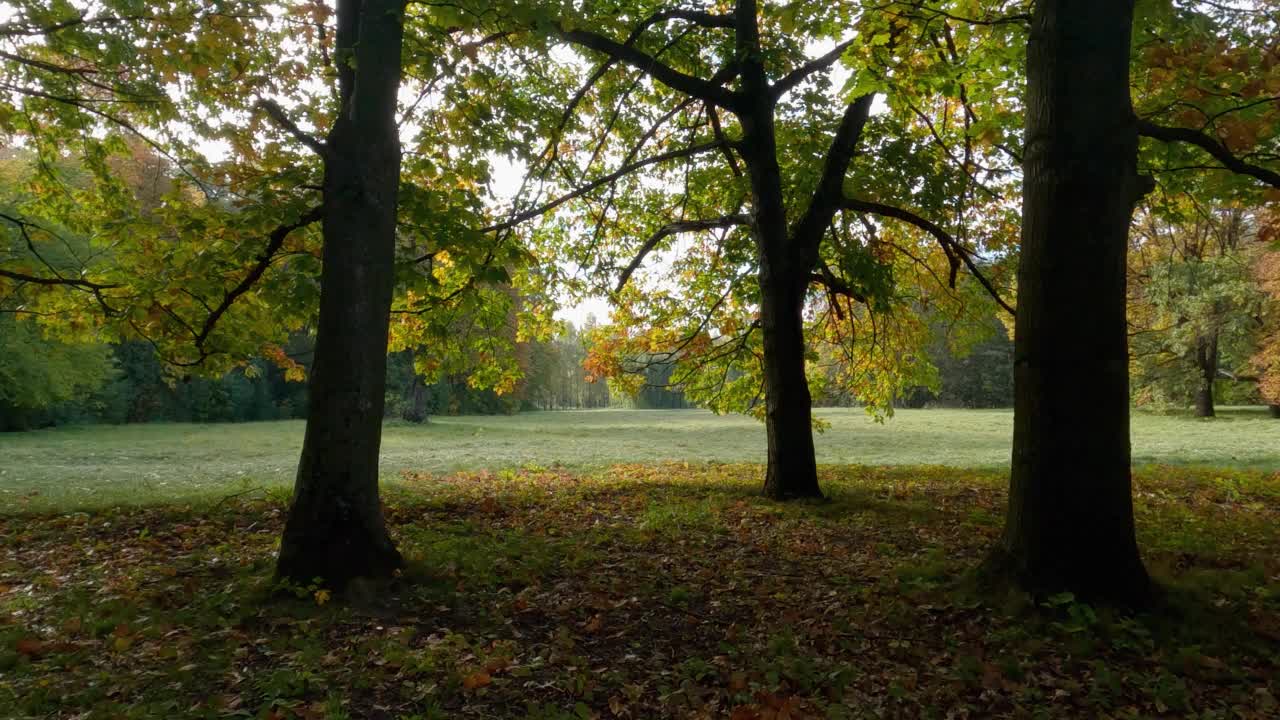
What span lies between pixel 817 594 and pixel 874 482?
757 cm

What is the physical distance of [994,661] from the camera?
4.36 metres

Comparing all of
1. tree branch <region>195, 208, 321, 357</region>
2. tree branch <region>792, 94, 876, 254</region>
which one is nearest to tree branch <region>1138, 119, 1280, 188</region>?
tree branch <region>792, 94, 876, 254</region>

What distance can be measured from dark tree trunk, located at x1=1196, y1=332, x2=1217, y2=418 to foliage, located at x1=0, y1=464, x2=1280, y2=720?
3903 centimetres

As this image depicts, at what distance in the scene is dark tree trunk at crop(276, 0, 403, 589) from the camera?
588 cm

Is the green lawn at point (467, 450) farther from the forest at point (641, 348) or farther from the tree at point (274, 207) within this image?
the tree at point (274, 207)

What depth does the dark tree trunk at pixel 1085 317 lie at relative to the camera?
4.85 meters

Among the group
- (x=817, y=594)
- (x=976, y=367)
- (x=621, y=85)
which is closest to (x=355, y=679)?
(x=817, y=594)

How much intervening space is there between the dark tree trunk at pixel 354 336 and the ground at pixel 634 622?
1.26ft

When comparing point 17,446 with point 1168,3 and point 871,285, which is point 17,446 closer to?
point 871,285

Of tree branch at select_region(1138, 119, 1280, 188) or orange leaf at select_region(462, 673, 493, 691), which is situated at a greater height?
tree branch at select_region(1138, 119, 1280, 188)

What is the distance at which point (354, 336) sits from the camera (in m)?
5.95

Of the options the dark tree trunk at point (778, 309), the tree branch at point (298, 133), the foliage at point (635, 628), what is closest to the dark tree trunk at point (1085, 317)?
the foliage at point (635, 628)

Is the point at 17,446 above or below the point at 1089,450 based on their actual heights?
below

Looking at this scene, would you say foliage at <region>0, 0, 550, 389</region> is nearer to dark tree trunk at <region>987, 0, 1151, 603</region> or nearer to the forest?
the forest
